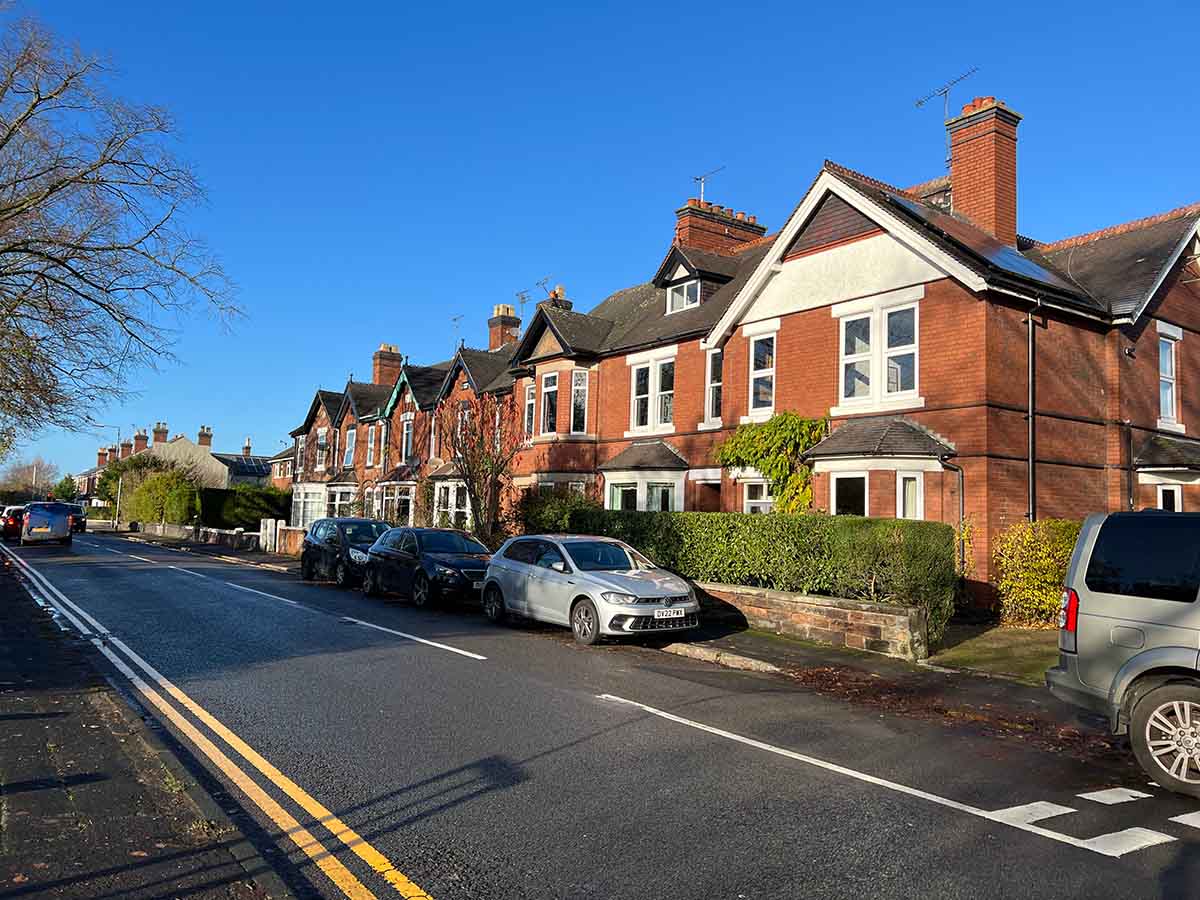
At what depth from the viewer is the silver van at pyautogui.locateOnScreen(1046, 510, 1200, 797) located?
A: 6.36 m

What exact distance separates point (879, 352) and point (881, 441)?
2378 millimetres

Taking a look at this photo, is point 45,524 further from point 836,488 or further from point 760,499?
point 836,488

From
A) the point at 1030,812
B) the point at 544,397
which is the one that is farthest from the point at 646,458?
the point at 1030,812

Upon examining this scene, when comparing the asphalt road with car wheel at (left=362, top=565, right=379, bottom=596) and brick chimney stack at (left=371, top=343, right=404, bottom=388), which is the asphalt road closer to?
car wheel at (left=362, top=565, right=379, bottom=596)

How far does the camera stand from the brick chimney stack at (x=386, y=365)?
Answer: 1957 inches

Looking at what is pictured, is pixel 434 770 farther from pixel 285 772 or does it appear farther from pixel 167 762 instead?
pixel 167 762

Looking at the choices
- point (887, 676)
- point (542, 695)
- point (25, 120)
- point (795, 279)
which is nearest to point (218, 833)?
point (542, 695)

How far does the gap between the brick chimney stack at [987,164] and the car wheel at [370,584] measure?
16.4 m

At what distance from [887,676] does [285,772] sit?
7.53 meters

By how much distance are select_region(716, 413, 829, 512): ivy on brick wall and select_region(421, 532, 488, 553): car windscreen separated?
6623mm

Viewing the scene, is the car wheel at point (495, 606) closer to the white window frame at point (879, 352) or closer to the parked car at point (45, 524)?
the white window frame at point (879, 352)

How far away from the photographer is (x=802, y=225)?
20156mm

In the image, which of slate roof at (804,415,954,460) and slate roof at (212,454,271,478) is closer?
slate roof at (804,415,954,460)

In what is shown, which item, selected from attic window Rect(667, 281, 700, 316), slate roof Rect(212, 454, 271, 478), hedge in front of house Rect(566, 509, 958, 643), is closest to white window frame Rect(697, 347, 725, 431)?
attic window Rect(667, 281, 700, 316)
